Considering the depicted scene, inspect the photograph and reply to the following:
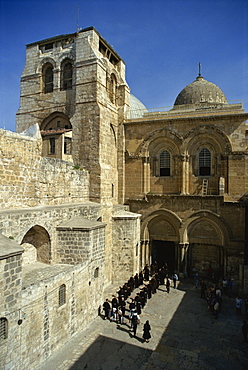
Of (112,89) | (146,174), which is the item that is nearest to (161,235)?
(146,174)

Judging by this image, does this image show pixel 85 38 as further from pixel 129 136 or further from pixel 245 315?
pixel 245 315

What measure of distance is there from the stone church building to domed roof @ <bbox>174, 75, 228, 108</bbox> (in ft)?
0.28

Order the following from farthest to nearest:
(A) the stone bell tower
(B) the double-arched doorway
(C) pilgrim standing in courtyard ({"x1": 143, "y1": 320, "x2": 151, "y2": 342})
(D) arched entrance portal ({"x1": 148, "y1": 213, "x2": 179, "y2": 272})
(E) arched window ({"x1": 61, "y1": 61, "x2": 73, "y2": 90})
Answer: (D) arched entrance portal ({"x1": 148, "y1": 213, "x2": 179, "y2": 272})
(E) arched window ({"x1": 61, "y1": 61, "x2": 73, "y2": 90})
(B) the double-arched doorway
(A) the stone bell tower
(C) pilgrim standing in courtyard ({"x1": 143, "y1": 320, "x2": 151, "y2": 342})

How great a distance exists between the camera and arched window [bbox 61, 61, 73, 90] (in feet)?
51.0

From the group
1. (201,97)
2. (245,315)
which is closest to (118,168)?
(201,97)

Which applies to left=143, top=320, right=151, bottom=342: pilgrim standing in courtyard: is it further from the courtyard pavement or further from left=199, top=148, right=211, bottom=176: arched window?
left=199, top=148, right=211, bottom=176: arched window

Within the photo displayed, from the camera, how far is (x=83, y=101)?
47.6 ft

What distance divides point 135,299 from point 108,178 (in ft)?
20.7

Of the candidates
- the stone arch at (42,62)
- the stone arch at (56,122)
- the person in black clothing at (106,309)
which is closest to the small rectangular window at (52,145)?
the stone arch at (56,122)

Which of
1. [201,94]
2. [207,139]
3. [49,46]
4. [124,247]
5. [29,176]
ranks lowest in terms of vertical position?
[124,247]

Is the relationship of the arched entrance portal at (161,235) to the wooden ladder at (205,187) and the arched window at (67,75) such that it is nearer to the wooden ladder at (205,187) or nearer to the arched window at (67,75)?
the wooden ladder at (205,187)

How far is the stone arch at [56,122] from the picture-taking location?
15.6 metres

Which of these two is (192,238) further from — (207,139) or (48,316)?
(48,316)

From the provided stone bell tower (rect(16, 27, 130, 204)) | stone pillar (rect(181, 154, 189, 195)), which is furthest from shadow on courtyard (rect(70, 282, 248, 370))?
stone pillar (rect(181, 154, 189, 195))
